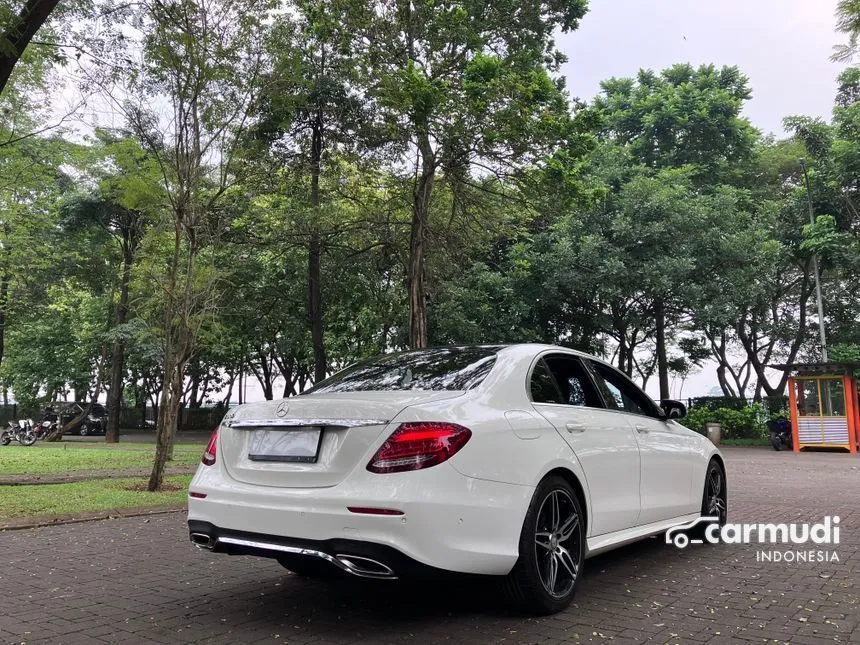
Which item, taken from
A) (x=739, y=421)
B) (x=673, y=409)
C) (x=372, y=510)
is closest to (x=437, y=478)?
(x=372, y=510)

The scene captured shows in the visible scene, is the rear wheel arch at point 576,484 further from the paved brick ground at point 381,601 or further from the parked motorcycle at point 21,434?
the parked motorcycle at point 21,434

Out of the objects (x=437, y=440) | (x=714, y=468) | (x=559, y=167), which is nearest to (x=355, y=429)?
(x=437, y=440)

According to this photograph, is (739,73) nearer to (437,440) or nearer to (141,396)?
(437,440)

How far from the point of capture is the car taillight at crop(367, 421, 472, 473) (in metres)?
3.36

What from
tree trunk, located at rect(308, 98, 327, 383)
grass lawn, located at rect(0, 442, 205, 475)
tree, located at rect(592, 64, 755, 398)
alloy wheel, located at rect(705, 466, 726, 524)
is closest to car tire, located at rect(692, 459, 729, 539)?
alloy wheel, located at rect(705, 466, 726, 524)

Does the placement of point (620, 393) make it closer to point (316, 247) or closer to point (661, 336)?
point (316, 247)

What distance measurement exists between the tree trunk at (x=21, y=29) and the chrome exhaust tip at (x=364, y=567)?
578cm

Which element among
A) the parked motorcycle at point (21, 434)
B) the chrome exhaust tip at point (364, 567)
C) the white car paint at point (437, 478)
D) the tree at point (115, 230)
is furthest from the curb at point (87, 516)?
the parked motorcycle at point (21, 434)

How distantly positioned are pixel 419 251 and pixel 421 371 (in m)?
9.59

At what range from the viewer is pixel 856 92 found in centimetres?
2544

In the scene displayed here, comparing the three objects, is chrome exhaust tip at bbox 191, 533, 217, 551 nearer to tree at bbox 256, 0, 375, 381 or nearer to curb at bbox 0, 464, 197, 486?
curb at bbox 0, 464, 197, 486

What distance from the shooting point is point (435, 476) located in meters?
3.33

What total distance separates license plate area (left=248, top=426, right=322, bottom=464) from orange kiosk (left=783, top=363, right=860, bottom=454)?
70.8 ft

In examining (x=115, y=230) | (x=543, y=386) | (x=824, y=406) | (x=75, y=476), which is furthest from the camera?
(x=115, y=230)
